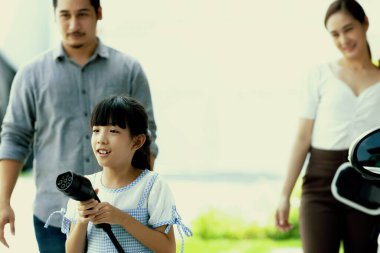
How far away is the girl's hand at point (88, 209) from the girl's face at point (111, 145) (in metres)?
0.17

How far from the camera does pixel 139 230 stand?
73.5 inches

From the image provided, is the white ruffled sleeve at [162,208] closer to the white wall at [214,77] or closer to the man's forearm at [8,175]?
the man's forearm at [8,175]

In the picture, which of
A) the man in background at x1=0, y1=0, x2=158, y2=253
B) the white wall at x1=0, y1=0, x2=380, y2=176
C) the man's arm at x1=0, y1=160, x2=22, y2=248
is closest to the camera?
the man's arm at x1=0, y1=160, x2=22, y2=248

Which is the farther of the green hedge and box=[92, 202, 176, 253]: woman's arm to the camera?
the green hedge

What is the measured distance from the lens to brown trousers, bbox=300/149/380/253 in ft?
8.79

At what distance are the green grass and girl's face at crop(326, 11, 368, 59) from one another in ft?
10.5

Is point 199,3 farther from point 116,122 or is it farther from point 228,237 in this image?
point 116,122

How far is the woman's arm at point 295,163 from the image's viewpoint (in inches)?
111

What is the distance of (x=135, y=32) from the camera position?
22.9 ft

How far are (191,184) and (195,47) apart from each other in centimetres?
125

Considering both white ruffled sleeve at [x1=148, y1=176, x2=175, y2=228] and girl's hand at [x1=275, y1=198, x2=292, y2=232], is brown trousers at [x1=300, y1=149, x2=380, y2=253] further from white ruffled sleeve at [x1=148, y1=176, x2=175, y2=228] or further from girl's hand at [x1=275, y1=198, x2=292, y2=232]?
A: white ruffled sleeve at [x1=148, y1=176, x2=175, y2=228]

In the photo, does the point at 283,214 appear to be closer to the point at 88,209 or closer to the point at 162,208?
the point at 162,208

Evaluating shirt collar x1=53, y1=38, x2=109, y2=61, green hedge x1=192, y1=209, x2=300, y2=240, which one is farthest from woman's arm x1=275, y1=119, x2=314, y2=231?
green hedge x1=192, y1=209, x2=300, y2=240

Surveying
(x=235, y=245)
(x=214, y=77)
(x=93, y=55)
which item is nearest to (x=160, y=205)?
(x=93, y=55)
